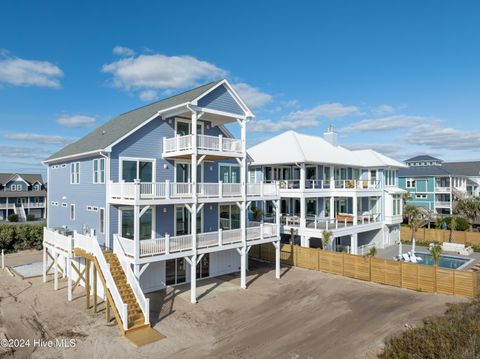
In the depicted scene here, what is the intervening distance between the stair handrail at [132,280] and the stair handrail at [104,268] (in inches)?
31.3

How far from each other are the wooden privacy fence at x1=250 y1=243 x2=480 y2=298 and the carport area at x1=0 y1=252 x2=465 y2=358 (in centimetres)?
58

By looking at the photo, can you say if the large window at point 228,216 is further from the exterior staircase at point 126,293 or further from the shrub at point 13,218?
the shrub at point 13,218

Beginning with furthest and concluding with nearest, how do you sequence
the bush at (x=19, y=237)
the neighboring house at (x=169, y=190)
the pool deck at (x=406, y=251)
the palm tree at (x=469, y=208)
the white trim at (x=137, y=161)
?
the palm tree at (x=469, y=208) → the bush at (x=19, y=237) → the pool deck at (x=406, y=251) → the white trim at (x=137, y=161) → the neighboring house at (x=169, y=190)

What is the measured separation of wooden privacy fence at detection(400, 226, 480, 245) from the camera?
32.4m

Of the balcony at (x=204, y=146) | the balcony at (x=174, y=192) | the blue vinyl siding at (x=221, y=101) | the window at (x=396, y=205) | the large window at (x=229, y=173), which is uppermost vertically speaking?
the blue vinyl siding at (x=221, y=101)

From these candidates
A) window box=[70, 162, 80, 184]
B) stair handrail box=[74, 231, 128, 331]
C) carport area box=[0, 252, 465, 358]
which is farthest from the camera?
window box=[70, 162, 80, 184]

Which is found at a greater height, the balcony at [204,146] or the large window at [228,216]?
the balcony at [204,146]

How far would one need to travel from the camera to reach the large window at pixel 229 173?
22484 millimetres

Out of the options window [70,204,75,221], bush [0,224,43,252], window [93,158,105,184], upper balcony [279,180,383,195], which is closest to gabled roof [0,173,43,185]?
bush [0,224,43,252]

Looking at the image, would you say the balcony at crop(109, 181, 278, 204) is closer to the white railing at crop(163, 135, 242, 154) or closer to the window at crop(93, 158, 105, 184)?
the window at crop(93, 158, 105, 184)

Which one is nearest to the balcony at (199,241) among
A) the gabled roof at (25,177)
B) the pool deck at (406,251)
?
the pool deck at (406,251)

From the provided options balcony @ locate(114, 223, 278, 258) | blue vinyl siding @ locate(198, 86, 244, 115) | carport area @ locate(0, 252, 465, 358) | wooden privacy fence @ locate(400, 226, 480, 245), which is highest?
blue vinyl siding @ locate(198, 86, 244, 115)

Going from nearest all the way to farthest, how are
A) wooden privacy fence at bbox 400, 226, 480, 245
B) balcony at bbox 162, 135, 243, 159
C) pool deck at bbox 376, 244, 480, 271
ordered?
balcony at bbox 162, 135, 243, 159, pool deck at bbox 376, 244, 480, 271, wooden privacy fence at bbox 400, 226, 480, 245

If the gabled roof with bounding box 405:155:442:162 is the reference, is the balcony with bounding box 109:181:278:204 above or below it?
below
